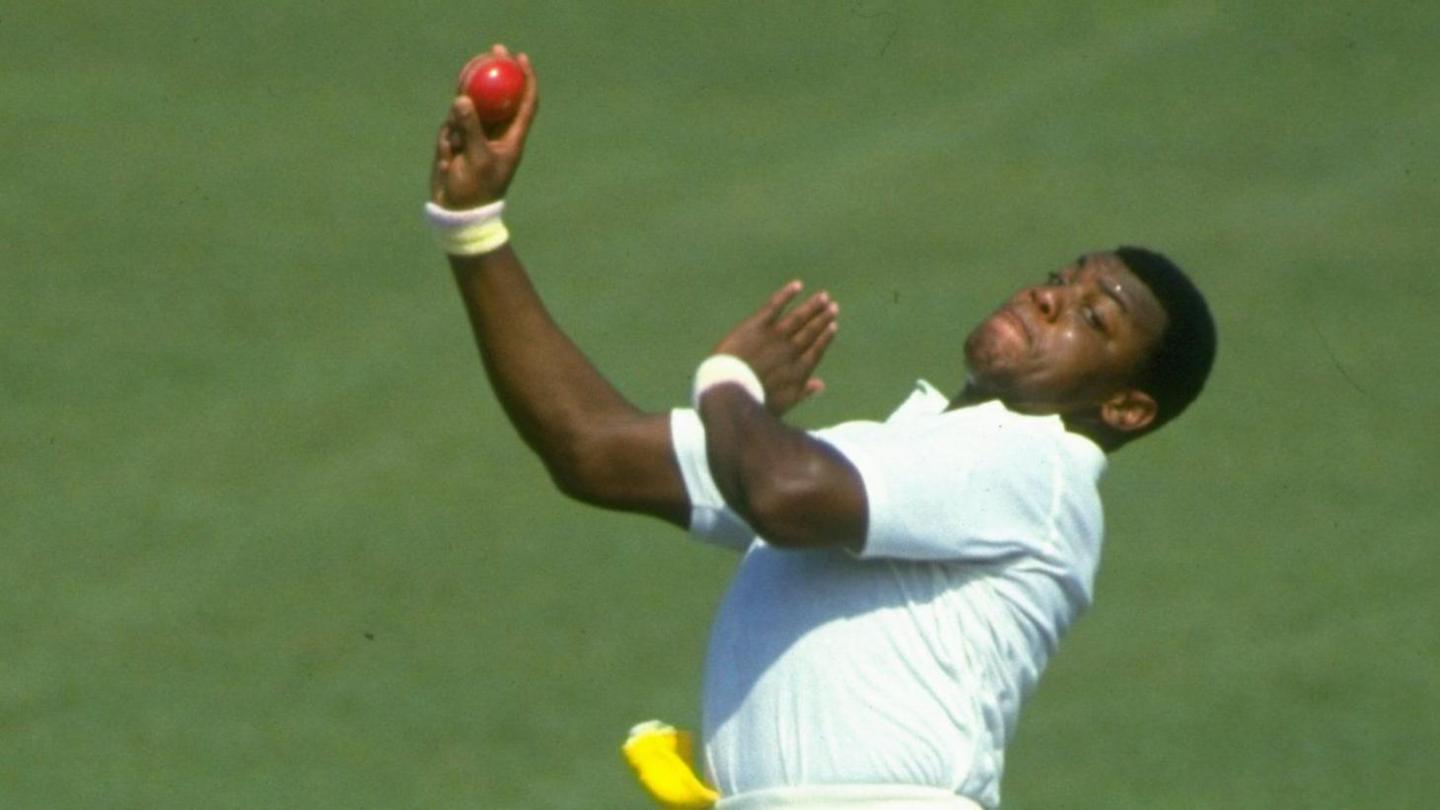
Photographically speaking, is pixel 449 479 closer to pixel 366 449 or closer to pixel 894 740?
pixel 366 449

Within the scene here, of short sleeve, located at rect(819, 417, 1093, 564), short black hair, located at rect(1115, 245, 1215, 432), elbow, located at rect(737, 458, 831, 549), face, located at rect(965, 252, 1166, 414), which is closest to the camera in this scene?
elbow, located at rect(737, 458, 831, 549)

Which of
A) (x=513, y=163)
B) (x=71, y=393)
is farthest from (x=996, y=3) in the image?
(x=513, y=163)

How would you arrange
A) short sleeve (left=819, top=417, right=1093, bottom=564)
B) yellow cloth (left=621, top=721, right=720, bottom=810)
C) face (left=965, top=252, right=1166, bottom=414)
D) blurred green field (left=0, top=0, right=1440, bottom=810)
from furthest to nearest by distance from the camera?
blurred green field (left=0, top=0, right=1440, bottom=810) → face (left=965, top=252, right=1166, bottom=414) → yellow cloth (left=621, top=721, right=720, bottom=810) → short sleeve (left=819, top=417, right=1093, bottom=564)

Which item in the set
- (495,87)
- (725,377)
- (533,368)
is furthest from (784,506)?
(495,87)

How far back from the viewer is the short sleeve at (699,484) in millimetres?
4449

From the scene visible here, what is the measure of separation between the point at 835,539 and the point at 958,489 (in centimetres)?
20

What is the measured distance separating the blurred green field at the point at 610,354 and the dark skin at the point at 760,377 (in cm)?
227

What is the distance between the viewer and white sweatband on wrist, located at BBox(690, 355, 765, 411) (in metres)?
4.26

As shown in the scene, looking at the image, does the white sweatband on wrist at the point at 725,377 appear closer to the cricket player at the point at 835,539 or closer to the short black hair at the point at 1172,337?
the cricket player at the point at 835,539

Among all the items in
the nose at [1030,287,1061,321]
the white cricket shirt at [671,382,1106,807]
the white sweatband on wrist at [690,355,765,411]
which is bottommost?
the white cricket shirt at [671,382,1106,807]

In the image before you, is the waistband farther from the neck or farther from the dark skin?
the neck

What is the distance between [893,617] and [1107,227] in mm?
4653

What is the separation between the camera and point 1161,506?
777 cm

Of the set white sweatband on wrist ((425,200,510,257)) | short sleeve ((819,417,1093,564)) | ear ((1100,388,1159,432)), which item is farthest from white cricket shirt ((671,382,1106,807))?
white sweatband on wrist ((425,200,510,257))
